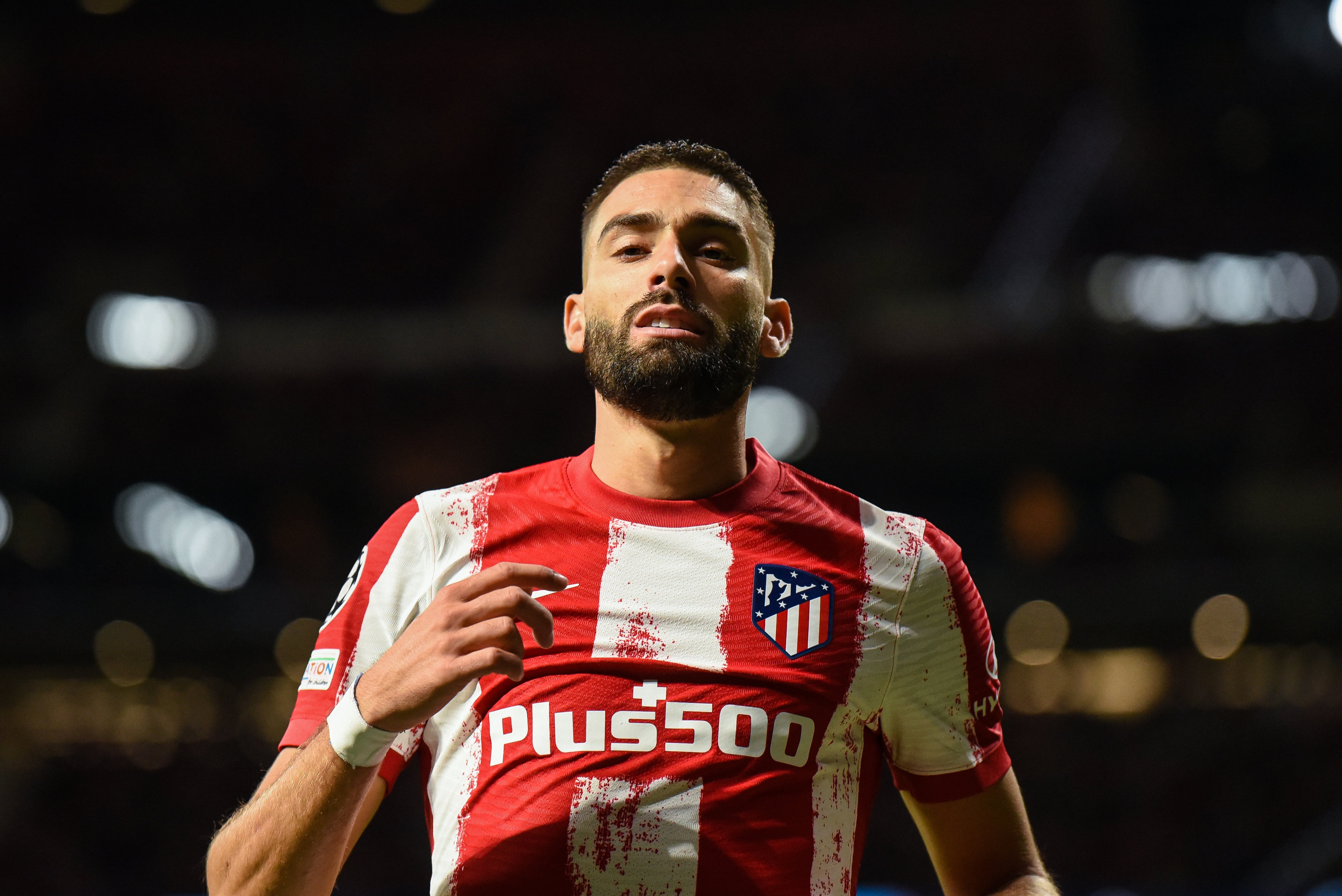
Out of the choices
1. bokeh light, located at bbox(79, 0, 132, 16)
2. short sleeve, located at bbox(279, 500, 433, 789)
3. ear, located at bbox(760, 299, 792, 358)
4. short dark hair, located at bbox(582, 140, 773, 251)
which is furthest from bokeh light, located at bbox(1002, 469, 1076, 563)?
short sleeve, located at bbox(279, 500, 433, 789)

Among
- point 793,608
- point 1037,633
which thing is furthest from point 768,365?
point 793,608

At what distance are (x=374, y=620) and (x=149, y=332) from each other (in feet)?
38.7

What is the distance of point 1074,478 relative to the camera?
1426 cm

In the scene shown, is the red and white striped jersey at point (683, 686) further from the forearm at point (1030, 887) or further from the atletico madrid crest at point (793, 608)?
the forearm at point (1030, 887)

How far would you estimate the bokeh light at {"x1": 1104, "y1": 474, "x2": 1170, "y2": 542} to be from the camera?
14.2 metres

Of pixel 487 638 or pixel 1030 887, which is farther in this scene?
pixel 1030 887

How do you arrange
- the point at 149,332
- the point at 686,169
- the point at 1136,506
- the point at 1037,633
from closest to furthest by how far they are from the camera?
the point at 686,169 < the point at 149,332 < the point at 1037,633 < the point at 1136,506

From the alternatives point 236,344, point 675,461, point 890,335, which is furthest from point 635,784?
point 236,344

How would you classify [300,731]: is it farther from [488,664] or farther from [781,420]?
[781,420]

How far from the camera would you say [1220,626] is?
512 inches

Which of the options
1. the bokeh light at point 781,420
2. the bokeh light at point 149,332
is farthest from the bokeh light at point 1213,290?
the bokeh light at point 149,332

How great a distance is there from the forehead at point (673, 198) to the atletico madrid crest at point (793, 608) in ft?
1.87

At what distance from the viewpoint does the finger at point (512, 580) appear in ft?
4.39

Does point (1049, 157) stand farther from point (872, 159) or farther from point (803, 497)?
point (803, 497)
